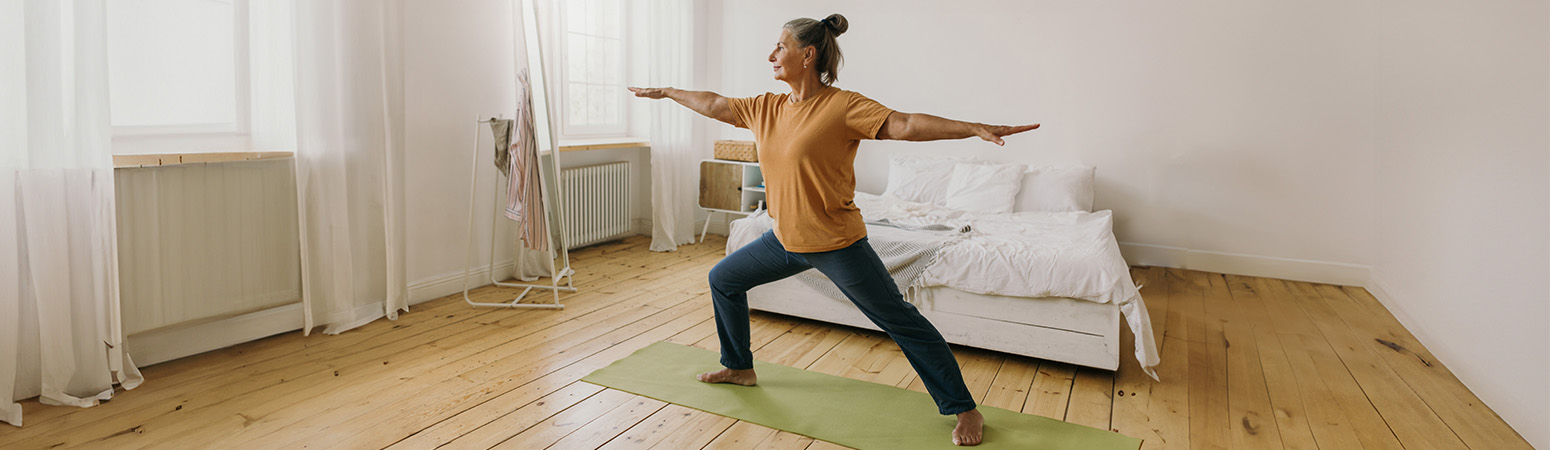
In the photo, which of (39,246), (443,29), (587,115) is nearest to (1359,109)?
(587,115)

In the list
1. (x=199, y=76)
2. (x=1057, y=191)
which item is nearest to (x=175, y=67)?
(x=199, y=76)

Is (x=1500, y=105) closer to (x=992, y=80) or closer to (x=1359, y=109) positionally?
(x=1359, y=109)

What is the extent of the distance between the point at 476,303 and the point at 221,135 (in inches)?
48.2

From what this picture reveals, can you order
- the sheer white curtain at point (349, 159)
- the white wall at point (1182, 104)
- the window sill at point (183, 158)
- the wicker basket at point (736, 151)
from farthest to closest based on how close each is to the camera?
the wicker basket at point (736, 151) < the white wall at point (1182, 104) < the sheer white curtain at point (349, 159) < the window sill at point (183, 158)

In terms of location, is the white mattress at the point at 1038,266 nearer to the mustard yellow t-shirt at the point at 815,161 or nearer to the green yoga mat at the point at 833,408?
the green yoga mat at the point at 833,408

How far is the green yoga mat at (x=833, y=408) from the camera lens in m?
2.40

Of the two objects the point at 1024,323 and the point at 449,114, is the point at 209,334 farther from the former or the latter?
the point at 1024,323

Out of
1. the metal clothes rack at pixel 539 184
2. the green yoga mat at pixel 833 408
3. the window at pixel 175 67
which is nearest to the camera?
the green yoga mat at pixel 833 408

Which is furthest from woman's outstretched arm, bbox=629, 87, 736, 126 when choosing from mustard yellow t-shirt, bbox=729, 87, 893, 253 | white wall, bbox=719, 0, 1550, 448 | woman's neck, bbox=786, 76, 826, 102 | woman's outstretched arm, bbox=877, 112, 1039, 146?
white wall, bbox=719, 0, 1550, 448

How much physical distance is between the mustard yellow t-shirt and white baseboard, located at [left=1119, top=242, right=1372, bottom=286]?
11.3 ft

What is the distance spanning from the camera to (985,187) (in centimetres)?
473

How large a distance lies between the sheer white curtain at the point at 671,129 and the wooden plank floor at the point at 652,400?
151 centimetres

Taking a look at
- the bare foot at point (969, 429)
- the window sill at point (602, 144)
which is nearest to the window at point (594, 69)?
the window sill at point (602, 144)

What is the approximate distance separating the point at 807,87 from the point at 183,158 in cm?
215
